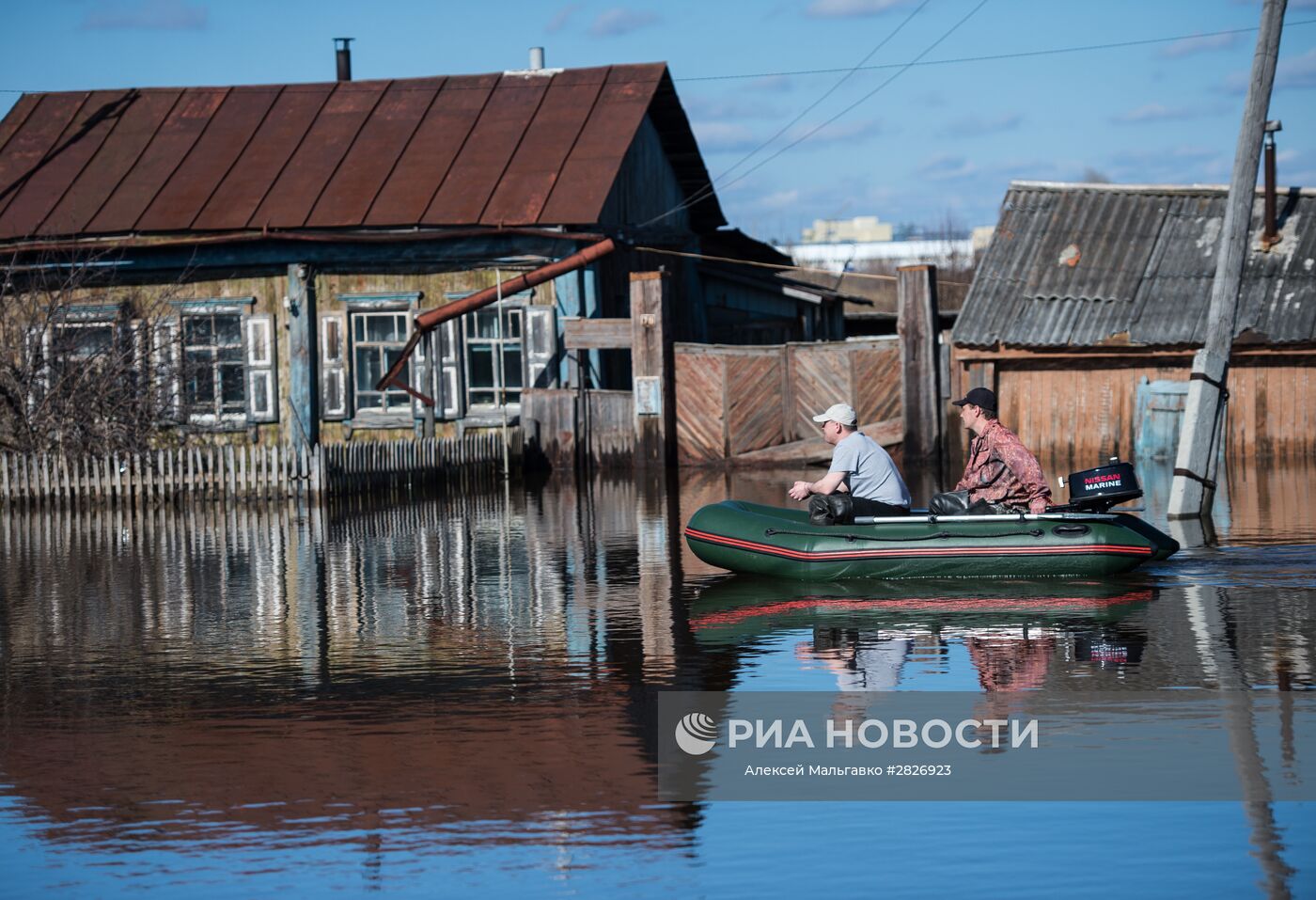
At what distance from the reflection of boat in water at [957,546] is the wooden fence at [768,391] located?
11.7 meters

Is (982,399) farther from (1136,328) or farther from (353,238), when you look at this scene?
(353,238)

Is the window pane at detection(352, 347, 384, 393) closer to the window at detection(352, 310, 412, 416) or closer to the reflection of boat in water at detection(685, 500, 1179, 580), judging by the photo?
the window at detection(352, 310, 412, 416)

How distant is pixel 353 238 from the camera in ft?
81.8

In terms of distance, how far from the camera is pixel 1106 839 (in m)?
6.20

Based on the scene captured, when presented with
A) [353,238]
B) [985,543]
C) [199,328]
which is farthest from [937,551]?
[199,328]

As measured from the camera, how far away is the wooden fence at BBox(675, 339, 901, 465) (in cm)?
2422

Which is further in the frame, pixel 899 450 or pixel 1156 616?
pixel 899 450

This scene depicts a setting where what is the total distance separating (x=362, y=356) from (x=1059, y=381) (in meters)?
11.0

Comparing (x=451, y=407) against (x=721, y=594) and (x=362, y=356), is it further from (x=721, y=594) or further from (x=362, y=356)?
(x=721, y=594)

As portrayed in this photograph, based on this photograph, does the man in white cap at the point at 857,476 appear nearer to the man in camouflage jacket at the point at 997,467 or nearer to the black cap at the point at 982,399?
the man in camouflage jacket at the point at 997,467

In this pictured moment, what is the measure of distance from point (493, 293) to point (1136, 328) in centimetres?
935

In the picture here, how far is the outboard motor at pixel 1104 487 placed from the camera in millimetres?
12141

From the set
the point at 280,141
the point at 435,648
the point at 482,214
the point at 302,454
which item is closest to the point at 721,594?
the point at 435,648

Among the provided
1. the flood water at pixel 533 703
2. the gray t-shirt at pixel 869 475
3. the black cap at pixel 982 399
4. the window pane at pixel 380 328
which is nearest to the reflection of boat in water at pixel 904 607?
the flood water at pixel 533 703
